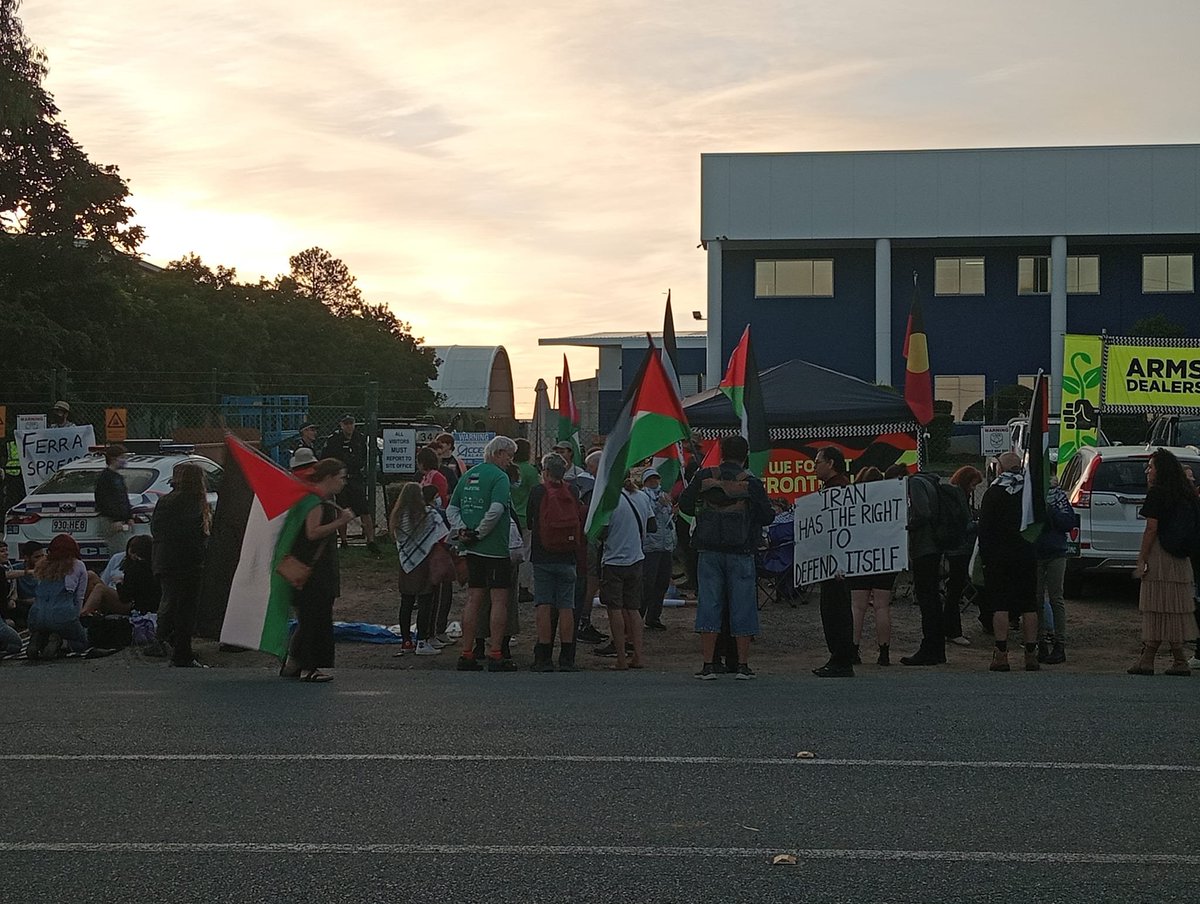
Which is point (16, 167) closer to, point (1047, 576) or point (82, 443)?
point (82, 443)

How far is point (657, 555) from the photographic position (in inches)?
578

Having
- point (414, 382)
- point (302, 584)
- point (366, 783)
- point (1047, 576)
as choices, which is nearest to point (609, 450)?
point (302, 584)

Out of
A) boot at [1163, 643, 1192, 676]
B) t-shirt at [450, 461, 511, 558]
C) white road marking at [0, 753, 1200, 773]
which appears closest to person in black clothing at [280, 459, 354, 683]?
t-shirt at [450, 461, 511, 558]

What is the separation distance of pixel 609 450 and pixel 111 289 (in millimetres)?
28625

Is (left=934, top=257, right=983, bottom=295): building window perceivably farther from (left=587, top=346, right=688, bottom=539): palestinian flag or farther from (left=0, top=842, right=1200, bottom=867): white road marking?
(left=0, top=842, right=1200, bottom=867): white road marking

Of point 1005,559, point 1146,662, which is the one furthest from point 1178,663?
point 1005,559

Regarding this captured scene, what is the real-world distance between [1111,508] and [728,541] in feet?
22.2

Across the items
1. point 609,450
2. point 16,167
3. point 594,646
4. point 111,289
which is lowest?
point 594,646

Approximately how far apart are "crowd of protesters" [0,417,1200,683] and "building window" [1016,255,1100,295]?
38670 millimetres

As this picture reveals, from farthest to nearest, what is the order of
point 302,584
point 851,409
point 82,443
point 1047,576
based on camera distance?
point 82,443 → point 851,409 → point 1047,576 → point 302,584

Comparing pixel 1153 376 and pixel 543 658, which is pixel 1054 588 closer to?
pixel 543 658

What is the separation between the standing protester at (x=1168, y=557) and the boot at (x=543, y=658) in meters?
4.58

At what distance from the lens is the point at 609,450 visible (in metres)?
12.1

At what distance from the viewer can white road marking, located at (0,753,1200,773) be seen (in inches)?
305
